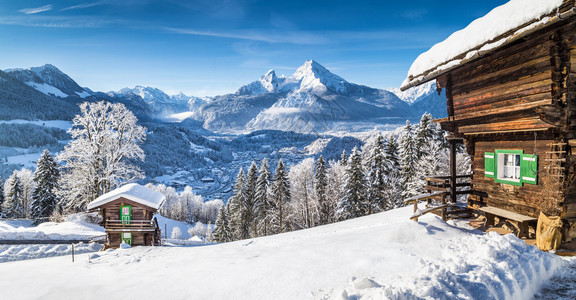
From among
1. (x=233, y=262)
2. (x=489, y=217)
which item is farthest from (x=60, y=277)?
(x=489, y=217)

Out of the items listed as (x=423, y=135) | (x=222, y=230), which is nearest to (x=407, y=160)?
(x=423, y=135)

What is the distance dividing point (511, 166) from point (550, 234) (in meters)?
2.84

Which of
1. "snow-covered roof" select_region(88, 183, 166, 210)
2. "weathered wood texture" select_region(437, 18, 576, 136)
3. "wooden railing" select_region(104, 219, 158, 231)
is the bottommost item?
"wooden railing" select_region(104, 219, 158, 231)

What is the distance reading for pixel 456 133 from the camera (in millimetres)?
12602

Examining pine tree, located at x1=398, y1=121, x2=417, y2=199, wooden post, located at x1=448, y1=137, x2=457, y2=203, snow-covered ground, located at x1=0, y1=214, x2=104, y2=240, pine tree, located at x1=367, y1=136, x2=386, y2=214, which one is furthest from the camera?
pine tree, located at x1=367, y1=136, x2=386, y2=214

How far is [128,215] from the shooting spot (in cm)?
1866

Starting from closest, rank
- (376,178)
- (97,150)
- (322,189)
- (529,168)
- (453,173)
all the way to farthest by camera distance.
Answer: (529,168) < (453,173) < (97,150) < (376,178) < (322,189)

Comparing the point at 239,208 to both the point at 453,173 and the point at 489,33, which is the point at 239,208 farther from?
the point at 489,33

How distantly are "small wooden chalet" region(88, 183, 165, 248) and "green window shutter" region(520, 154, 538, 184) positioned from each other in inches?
767

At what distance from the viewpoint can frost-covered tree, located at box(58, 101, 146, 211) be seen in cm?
2469

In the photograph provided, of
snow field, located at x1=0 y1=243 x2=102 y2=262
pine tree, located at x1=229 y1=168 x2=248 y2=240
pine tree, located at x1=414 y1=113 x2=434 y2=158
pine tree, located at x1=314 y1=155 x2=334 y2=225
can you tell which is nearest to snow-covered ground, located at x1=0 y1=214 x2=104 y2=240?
snow field, located at x1=0 y1=243 x2=102 y2=262

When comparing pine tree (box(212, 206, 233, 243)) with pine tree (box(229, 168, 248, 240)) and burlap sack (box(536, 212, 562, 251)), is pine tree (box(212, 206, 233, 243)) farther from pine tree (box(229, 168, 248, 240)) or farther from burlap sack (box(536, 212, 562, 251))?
burlap sack (box(536, 212, 562, 251))

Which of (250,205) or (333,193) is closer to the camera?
(333,193)

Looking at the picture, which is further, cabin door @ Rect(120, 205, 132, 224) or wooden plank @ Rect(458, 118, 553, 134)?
cabin door @ Rect(120, 205, 132, 224)
